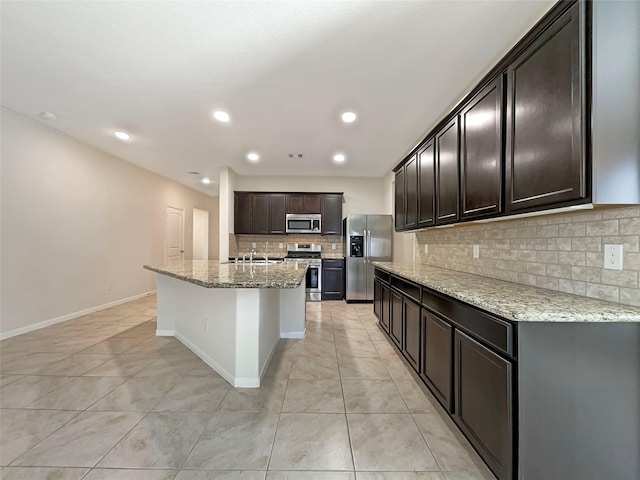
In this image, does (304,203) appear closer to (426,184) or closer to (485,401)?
(426,184)

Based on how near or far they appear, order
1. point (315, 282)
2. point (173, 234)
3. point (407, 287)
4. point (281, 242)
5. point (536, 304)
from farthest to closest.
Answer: point (173, 234), point (281, 242), point (315, 282), point (407, 287), point (536, 304)

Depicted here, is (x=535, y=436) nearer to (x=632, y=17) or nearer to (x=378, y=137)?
(x=632, y=17)

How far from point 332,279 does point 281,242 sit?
4.76 feet

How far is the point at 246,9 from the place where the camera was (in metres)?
1.73

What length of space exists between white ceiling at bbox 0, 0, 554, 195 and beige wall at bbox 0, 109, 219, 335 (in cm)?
45

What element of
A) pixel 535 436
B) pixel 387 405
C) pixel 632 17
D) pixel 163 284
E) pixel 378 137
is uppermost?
pixel 378 137

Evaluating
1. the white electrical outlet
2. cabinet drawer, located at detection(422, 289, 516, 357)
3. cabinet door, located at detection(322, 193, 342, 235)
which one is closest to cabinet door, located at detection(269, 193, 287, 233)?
cabinet door, located at detection(322, 193, 342, 235)

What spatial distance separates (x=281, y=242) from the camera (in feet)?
19.7

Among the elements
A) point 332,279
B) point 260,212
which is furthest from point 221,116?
point 332,279

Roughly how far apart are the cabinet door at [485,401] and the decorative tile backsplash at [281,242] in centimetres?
441

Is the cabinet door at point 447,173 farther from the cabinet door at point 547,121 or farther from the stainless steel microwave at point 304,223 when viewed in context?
the stainless steel microwave at point 304,223

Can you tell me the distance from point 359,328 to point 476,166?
2.60 metres

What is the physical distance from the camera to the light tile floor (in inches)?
56.5

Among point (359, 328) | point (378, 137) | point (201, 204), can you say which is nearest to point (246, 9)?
point (378, 137)
